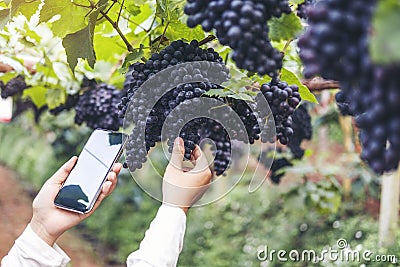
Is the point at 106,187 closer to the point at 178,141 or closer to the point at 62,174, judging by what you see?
the point at 62,174

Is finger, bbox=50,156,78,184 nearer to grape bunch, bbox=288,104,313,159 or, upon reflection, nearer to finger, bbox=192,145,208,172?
finger, bbox=192,145,208,172

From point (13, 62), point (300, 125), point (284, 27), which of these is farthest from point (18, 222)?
point (284, 27)

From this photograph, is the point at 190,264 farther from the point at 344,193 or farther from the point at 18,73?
the point at 18,73

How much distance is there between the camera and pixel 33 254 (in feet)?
3.51

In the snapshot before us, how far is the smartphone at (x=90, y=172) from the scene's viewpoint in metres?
1.01

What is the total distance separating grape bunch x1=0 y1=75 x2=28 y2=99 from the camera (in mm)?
1797

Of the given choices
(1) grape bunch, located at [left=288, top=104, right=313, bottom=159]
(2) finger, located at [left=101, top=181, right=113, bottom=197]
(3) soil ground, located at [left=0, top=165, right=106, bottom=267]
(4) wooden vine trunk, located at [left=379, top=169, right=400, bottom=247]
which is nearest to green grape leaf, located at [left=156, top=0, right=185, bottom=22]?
(2) finger, located at [left=101, top=181, right=113, bottom=197]

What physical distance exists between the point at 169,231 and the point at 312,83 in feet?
1.66

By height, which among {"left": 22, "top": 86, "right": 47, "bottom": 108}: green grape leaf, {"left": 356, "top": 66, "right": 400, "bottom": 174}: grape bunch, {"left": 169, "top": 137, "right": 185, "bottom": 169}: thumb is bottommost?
{"left": 22, "top": 86, "right": 47, "bottom": 108}: green grape leaf

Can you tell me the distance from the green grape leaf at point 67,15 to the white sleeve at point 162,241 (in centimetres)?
37

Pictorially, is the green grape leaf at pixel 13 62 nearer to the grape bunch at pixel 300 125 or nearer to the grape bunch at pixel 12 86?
the grape bunch at pixel 12 86

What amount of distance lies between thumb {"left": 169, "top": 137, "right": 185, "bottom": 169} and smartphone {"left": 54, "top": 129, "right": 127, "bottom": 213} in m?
0.11

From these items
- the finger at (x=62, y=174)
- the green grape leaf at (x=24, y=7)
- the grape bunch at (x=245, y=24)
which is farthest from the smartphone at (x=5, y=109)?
the grape bunch at (x=245, y=24)

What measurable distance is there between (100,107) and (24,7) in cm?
71
